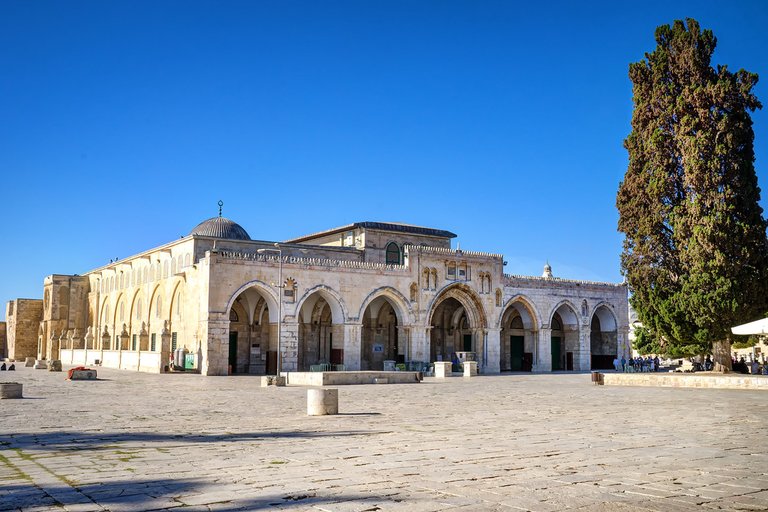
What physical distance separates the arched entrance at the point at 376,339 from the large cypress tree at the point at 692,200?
16983 mm

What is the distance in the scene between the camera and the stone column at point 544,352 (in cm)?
4350

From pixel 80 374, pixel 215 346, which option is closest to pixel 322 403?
pixel 80 374

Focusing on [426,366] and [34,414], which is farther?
[426,366]

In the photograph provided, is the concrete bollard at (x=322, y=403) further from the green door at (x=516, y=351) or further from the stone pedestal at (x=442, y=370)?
the green door at (x=516, y=351)

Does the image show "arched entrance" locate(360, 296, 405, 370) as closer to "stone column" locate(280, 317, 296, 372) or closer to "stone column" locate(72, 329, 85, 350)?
"stone column" locate(280, 317, 296, 372)

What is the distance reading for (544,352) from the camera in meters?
43.5

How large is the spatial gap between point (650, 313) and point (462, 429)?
19.7 metres

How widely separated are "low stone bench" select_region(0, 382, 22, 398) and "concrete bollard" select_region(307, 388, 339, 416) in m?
8.16

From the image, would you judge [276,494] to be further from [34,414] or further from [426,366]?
[426,366]

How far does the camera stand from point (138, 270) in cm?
4444

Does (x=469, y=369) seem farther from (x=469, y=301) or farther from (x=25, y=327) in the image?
(x=25, y=327)

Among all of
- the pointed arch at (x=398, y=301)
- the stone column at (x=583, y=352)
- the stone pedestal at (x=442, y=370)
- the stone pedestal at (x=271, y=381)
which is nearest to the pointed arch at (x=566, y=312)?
the stone column at (x=583, y=352)

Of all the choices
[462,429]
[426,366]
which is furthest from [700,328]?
[462,429]

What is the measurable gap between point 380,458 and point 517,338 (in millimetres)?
38982
